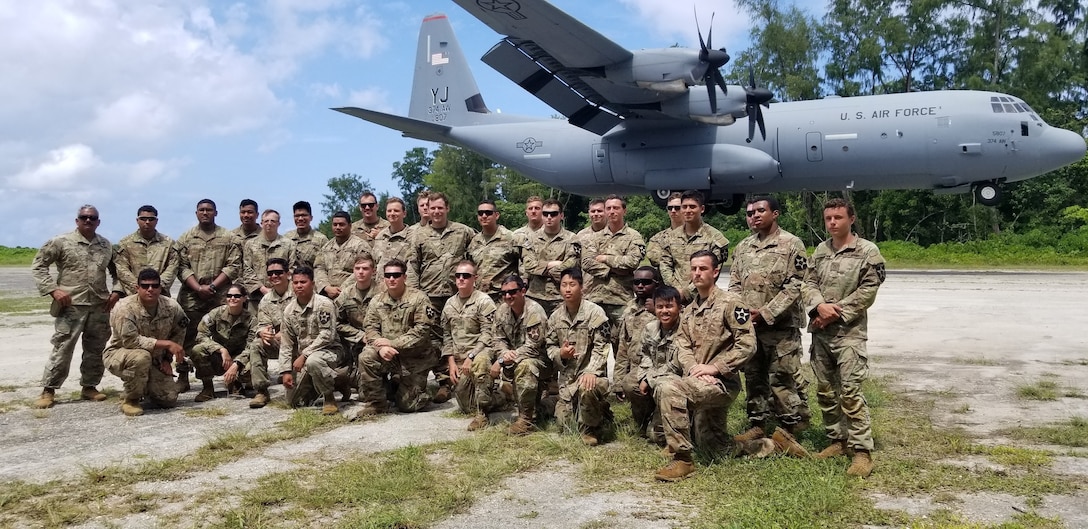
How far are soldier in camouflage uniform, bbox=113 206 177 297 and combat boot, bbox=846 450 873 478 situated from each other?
6.91 metres

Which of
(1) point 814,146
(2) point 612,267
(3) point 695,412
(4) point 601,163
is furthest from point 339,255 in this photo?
(1) point 814,146

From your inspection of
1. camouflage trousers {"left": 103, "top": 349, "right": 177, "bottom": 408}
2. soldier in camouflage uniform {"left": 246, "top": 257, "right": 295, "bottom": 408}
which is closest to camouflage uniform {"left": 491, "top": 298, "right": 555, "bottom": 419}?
soldier in camouflage uniform {"left": 246, "top": 257, "right": 295, "bottom": 408}

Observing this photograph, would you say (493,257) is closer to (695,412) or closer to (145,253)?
(695,412)

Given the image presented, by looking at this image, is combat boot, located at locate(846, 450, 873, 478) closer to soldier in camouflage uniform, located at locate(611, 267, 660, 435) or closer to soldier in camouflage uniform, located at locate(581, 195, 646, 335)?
soldier in camouflage uniform, located at locate(611, 267, 660, 435)

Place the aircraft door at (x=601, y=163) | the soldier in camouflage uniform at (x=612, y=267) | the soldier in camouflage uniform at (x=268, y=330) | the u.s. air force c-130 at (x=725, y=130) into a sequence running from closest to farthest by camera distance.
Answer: the soldier in camouflage uniform at (x=612, y=267) < the soldier in camouflage uniform at (x=268, y=330) < the u.s. air force c-130 at (x=725, y=130) < the aircraft door at (x=601, y=163)

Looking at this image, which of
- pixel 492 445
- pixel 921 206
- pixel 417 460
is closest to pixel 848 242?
pixel 492 445

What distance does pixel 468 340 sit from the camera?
6711mm

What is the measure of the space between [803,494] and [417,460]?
2.46 meters

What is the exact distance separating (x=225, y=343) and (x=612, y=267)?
4.21 metres

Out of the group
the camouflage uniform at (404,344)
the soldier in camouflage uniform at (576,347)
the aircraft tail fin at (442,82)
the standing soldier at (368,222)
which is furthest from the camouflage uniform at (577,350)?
the aircraft tail fin at (442,82)

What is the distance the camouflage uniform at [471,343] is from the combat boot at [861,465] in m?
2.84

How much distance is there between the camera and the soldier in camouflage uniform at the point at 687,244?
248 inches

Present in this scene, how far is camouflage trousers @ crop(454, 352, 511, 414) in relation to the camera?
6.18 m

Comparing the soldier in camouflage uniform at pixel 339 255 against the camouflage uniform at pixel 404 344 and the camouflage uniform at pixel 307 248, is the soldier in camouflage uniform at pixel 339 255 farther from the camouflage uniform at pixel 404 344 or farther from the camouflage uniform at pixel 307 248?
the camouflage uniform at pixel 404 344
